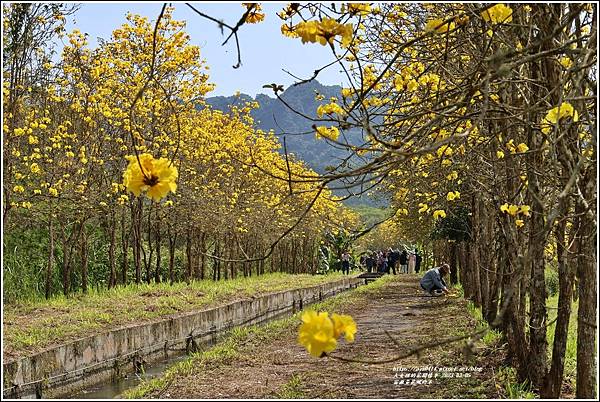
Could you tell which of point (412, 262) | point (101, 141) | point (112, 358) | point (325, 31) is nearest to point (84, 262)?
point (101, 141)

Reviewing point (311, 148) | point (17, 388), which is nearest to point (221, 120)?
point (17, 388)

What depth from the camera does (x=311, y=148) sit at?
174 metres

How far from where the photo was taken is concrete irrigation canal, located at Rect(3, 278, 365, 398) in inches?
296

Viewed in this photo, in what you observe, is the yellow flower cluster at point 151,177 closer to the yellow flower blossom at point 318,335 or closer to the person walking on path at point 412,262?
the yellow flower blossom at point 318,335

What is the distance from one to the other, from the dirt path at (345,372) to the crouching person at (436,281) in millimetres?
4979

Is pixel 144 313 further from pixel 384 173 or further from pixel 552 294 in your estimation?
pixel 552 294

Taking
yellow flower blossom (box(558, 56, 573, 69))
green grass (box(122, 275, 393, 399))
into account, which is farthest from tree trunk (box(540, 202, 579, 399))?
green grass (box(122, 275, 393, 399))

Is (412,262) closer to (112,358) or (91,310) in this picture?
(91,310)

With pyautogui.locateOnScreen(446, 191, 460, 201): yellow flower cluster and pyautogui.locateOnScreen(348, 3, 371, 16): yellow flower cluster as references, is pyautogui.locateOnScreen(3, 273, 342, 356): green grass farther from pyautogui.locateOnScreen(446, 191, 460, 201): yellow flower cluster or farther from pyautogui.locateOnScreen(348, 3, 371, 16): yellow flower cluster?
pyautogui.locateOnScreen(348, 3, 371, 16): yellow flower cluster

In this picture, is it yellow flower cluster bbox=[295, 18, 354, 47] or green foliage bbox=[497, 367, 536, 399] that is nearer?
yellow flower cluster bbox=[295, 18, 354, 47]

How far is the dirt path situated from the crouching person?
4.98 metres

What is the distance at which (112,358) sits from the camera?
913cm

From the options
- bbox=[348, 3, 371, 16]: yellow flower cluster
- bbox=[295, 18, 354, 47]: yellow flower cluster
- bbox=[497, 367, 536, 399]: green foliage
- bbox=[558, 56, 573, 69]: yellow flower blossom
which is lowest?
bbox=[497, 367, 536, 399]: green foliage

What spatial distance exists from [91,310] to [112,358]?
189 centimetres
